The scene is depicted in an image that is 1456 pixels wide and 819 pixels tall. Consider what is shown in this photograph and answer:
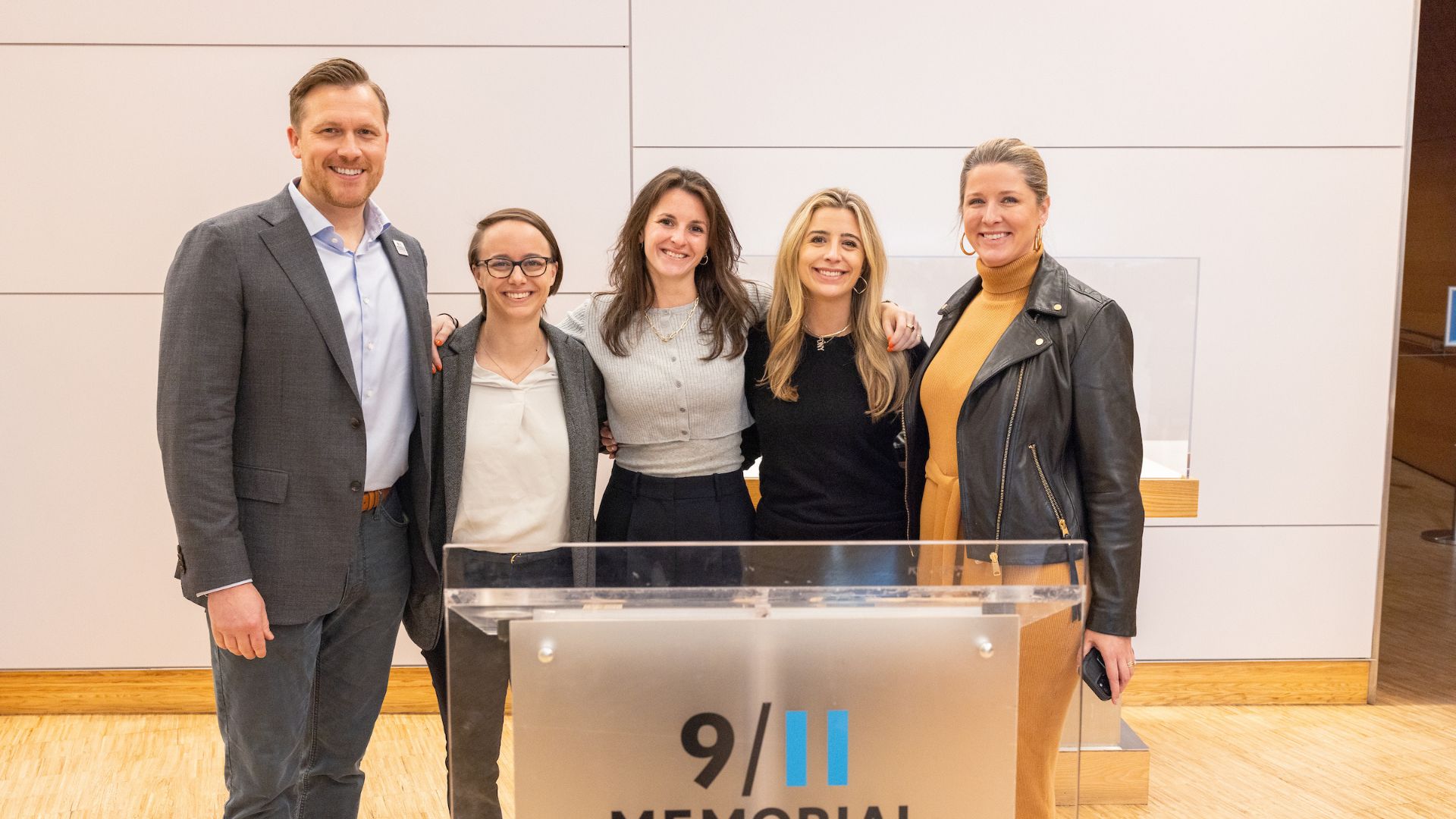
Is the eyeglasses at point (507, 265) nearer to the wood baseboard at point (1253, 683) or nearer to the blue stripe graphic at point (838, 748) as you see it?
the blue stripe graphic at point (838, 748)

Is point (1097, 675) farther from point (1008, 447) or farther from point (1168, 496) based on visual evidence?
point (1168, 496)

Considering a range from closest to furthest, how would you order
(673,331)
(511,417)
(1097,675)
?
(1097,675)
(511,417)
(673,331)

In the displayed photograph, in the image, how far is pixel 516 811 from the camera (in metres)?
1.05

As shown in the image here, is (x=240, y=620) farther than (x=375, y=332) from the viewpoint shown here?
No

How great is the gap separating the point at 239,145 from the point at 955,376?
252 cm

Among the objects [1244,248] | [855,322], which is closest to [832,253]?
[855,322]

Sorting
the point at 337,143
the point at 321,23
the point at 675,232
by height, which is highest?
the point at 321,23

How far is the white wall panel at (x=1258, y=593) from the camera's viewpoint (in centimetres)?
371

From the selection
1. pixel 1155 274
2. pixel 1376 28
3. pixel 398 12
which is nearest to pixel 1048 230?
pixel 1155 274

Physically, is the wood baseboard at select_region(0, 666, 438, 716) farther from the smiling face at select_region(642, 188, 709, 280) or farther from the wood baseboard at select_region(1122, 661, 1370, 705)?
the wood baseboard at select_region(1122, 661, 1370, 705)

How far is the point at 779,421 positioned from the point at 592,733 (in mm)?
1355

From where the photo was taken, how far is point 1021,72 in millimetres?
3486

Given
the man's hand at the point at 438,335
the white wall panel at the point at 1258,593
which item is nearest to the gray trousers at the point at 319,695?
the man's hand at the point at 438,335

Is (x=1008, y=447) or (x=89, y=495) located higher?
(x=1008, y=447)
